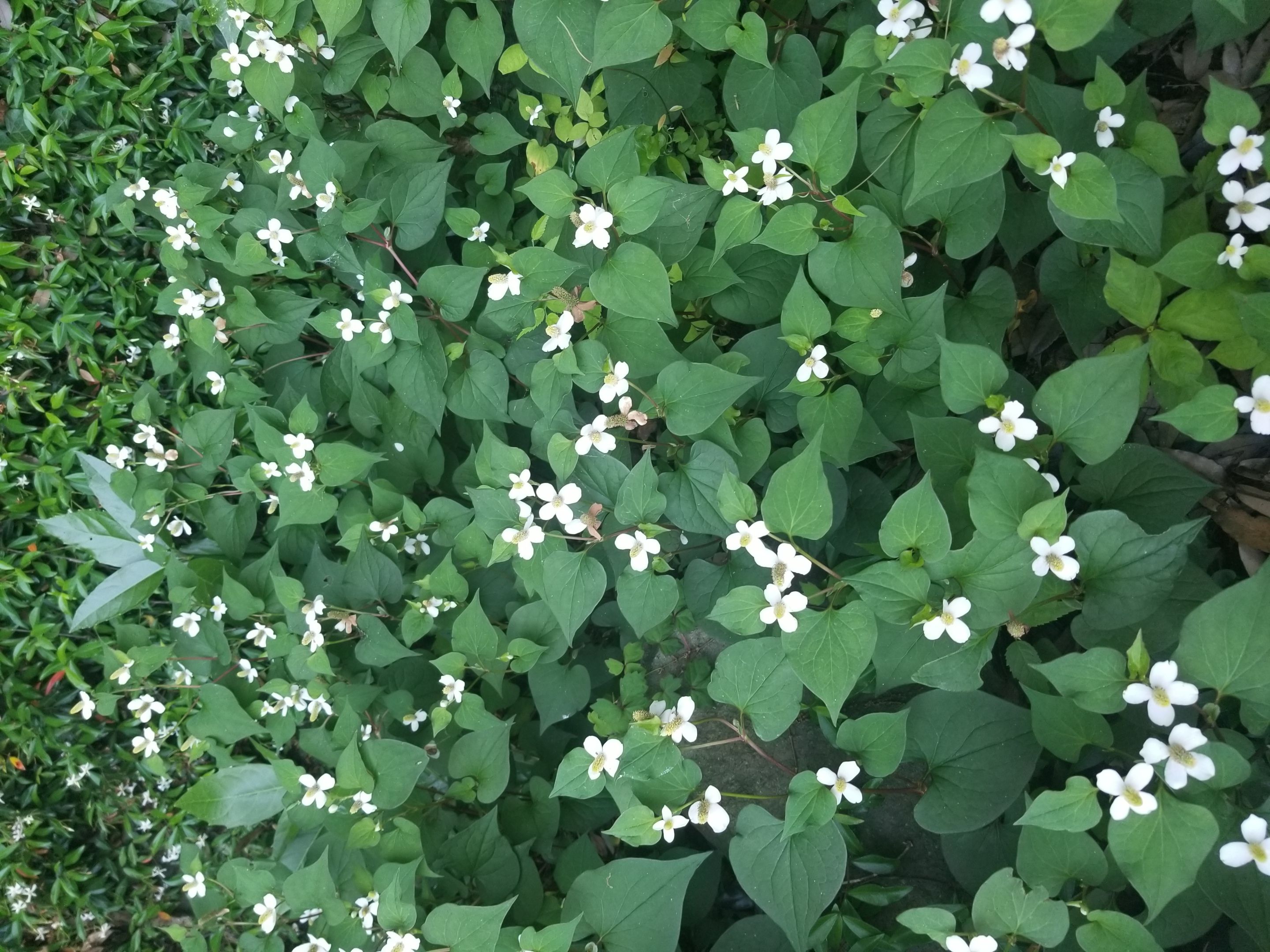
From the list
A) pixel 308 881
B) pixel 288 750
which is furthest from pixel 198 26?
pixel 308 881

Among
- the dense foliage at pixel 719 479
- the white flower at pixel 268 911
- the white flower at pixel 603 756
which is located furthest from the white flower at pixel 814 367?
the white flower at pixel 268 911

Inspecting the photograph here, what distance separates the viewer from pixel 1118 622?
1545 mm

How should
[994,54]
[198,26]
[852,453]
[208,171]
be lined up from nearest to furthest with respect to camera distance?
[994,54] → [852,453] → [208,171] → [198,26]

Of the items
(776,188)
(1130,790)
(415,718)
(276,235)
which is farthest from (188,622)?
(1130,790)

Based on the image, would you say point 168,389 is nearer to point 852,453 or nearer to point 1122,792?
point 852,453

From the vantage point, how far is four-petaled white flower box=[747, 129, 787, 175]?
5.46 feet

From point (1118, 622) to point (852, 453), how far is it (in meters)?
0.68

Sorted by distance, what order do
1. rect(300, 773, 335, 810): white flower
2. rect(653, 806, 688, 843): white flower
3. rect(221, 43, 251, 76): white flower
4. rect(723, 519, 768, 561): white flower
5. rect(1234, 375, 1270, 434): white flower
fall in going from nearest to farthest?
1. rect(1234, 375, 1270, 434): white flower
2. rect(723, 519, 768, 561): white flower
3. rect(653, 806, 688, 843): white flower
4. rect(300, 773, 335, 810): white flower
5. rect(221, 43, 251, 76): white flower

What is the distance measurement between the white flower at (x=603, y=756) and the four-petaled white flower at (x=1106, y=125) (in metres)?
1.72

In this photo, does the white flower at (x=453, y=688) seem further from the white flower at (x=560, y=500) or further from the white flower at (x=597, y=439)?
the white flower at (x=597, y=439)

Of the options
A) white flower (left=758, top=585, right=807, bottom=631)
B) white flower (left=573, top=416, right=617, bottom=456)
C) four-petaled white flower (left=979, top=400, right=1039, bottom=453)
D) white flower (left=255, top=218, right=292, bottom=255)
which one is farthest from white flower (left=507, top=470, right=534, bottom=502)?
white flower (left=255, top=218, right=292, bottom=255)

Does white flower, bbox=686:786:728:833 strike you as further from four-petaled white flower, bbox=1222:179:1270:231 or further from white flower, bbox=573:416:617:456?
four-petaled white flower, bbox=1222:179:1270:231

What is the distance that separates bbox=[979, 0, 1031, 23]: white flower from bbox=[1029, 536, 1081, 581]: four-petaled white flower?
0.98m

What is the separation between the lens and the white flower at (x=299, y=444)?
2328mm
